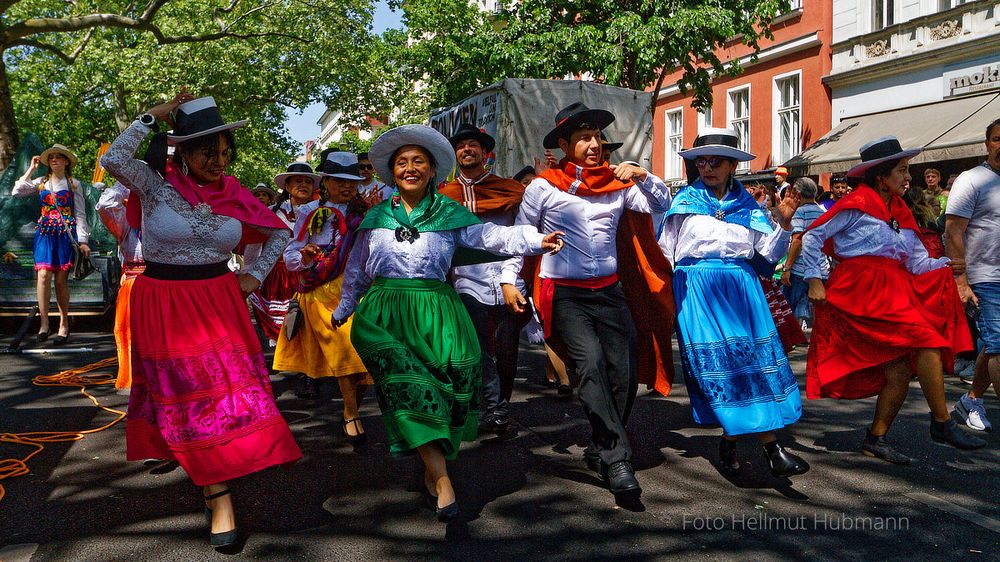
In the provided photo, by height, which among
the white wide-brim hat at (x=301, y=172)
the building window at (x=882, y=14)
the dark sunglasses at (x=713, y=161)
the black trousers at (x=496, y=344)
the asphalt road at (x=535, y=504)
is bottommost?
the asphalt road at (x=535, y=504)

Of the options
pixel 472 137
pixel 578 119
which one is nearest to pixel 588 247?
pixel 578 119

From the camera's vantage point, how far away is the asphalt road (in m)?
3.91

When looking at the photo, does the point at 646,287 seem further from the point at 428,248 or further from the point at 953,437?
the point at 953,437

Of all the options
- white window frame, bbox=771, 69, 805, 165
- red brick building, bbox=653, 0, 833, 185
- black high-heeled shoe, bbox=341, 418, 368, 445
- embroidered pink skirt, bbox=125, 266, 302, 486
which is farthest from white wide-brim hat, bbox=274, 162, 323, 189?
white window frame, bbox=771, 69, 805, 165

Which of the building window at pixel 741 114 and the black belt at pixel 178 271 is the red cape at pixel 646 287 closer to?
the black belt at pixel 178 271

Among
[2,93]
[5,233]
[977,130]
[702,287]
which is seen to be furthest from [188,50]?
[702,287]

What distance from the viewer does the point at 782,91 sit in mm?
25125

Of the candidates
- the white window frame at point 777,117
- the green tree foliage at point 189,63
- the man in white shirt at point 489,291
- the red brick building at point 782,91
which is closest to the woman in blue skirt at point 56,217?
the man in white shirt at point 489,291

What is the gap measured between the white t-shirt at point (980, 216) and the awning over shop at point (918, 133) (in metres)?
10.8

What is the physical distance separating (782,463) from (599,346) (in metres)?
1.17

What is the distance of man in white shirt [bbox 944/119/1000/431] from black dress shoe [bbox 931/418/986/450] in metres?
0.41

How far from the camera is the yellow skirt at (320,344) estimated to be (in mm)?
6148

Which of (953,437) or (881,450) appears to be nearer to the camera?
(881,450)

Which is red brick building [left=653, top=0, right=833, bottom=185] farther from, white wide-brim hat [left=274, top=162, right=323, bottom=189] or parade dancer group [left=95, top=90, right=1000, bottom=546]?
parade dancer group [left=95, top=90, right=1000, bottom=546]
